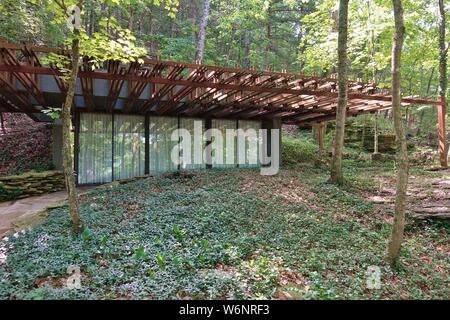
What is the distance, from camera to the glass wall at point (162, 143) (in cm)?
1034

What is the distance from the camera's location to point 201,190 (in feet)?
22.7

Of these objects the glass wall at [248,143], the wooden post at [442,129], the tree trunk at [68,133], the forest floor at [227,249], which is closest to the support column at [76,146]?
the forest floor at [227,249]

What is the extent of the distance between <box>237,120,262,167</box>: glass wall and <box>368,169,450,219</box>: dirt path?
4548 millimetres

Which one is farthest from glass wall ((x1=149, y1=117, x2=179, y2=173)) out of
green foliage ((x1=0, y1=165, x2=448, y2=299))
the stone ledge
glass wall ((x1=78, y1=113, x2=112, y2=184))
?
green foliage ((x1=0, y1=165, x2=448, y2=299))

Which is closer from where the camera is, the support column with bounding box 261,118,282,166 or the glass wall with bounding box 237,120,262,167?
the glass wall with bounding box 237,120,262,167

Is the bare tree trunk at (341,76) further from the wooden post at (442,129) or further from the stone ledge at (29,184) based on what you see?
the stone ledge at (29,184)

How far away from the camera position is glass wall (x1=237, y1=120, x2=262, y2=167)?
38.6ft

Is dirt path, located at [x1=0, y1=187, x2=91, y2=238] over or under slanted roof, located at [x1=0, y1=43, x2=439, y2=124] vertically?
under

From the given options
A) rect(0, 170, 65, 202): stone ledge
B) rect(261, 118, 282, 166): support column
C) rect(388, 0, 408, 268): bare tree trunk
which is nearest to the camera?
rect(388, 0, 408, 268): bare tree trunk

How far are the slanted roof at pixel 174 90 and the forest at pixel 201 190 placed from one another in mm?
61

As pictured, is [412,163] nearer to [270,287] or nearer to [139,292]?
[270,287]

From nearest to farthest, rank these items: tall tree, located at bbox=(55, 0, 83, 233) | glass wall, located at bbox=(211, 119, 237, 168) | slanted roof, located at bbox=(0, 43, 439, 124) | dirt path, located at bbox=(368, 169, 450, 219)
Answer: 1. tall tree, located at bbox=(55, 0, 83, 233)
2. dirt path, located at bbox=(368, 169, 450, 219)
3. slanted roof, located at bbox=(0, 43, 439, 124)
4. glass wall, located at bbox=(211, 119, 237, 168)

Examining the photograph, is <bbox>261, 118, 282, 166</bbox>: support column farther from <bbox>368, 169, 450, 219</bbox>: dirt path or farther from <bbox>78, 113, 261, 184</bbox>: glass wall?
<bbox>368, 169, 450, 219</bbox>: dirt path

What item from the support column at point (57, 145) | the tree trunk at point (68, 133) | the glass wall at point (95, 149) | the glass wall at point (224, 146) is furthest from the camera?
the glass wall at point (224, 146)
